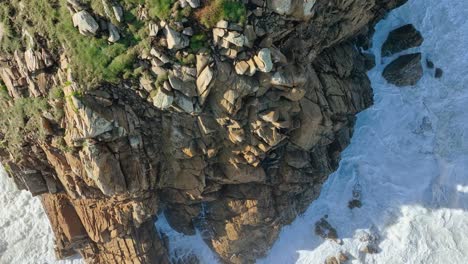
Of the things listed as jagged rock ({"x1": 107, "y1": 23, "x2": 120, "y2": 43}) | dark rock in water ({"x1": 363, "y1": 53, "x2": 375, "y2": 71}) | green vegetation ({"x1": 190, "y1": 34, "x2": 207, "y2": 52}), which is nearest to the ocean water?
dark rock in water ({"x1": 363, "y1": 53, "x2": 375, "y2": 71})

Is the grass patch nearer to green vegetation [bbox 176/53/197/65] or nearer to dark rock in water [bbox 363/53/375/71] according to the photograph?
green vegetation [bbox 176/53/197/65]

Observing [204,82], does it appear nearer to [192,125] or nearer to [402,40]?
[192,125]

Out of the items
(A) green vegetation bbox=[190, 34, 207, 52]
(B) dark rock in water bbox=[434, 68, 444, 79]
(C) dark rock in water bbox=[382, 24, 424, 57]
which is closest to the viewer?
(A) green vegetation bbox=[190, 34, 207, 52]

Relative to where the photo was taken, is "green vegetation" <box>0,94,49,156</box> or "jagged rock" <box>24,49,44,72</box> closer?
"jagged rock" <box>24,49,44,72</box>

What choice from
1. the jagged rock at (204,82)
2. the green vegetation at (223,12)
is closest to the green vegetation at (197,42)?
the green vegetation at (223,12)

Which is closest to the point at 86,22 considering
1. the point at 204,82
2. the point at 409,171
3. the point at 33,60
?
the point at 33,60

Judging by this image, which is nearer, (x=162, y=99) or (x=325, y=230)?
(x=162, y=99)

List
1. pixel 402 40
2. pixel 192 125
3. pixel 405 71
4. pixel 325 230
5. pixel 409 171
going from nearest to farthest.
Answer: pixel 192 125
pixel 405 71
pixel 409 171
pixel 402 40
pixel 325 230

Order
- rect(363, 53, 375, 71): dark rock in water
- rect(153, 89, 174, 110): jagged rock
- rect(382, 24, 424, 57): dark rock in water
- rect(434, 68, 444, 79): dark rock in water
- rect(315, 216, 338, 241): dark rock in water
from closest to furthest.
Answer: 1. rect(153, 89, 174, 110): jagged rock
2. rect(434, 68, 444, 79): dark rock in water
3. rect(382, 24, 424, 57): dark rock in water
4. rect(363, 53, 375, 71): dark rock in water
5. rect(315, 216, 338, 241): dark rock in water

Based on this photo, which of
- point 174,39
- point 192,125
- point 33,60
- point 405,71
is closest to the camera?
point 174,39
